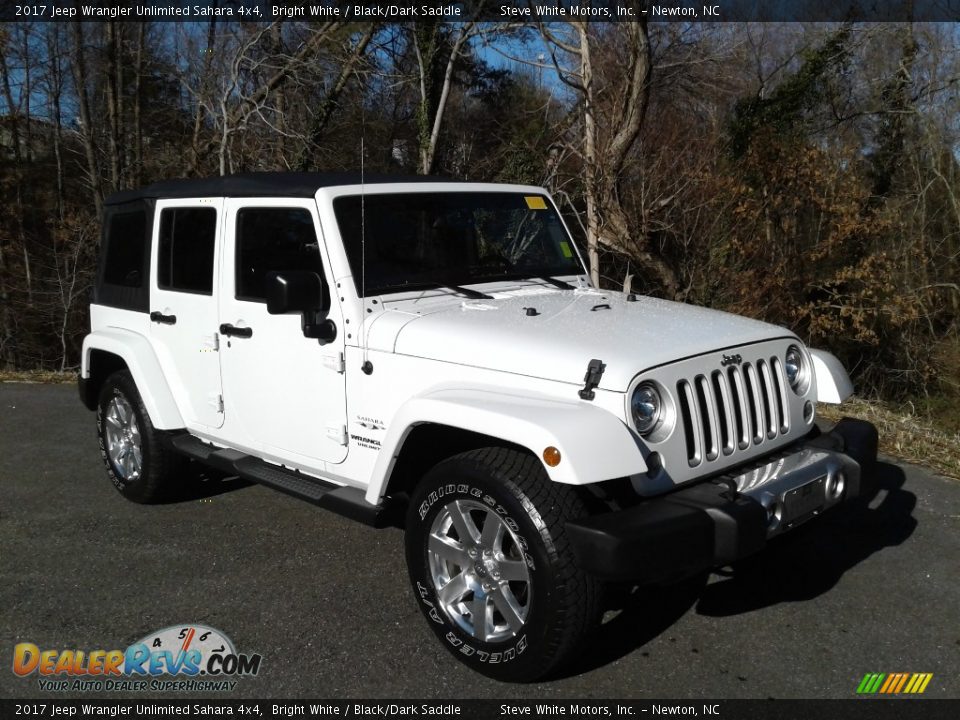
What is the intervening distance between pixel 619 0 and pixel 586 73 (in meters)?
1.06

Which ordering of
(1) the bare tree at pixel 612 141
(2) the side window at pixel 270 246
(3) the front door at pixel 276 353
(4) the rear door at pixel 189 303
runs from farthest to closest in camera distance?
1. (1) the bare tree at pixel 612 141
2. (4) the rear door at pixel 189 303
3. (2) the side window at pixel 270 246
4. (3) the front door at pixel 276 353

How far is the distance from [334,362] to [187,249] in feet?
5.01

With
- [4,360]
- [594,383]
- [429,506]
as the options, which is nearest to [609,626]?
[429,506]

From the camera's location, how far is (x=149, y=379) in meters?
4.96

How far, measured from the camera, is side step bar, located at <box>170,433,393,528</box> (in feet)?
12.1

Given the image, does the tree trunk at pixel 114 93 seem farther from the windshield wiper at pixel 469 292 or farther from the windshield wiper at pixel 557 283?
the windshield wiper at pixel 469 292

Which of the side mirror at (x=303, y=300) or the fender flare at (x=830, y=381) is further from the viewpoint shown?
the fender flare at (x=830, y=381)

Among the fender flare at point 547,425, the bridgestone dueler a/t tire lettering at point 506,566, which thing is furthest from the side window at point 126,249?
the bridgestone dueler a/t tire lettering at point 506,566

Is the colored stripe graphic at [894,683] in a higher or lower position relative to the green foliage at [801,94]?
lower

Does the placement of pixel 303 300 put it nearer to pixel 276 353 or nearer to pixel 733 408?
→ pixel 276 353

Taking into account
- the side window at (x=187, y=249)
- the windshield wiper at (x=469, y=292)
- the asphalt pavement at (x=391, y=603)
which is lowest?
the asphalt pavement at (x=391, y=603)

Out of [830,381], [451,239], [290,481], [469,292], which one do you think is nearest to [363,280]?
[469,292]

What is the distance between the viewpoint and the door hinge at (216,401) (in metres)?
4.68

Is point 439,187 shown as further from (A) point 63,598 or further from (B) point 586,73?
(B) point 586,73
